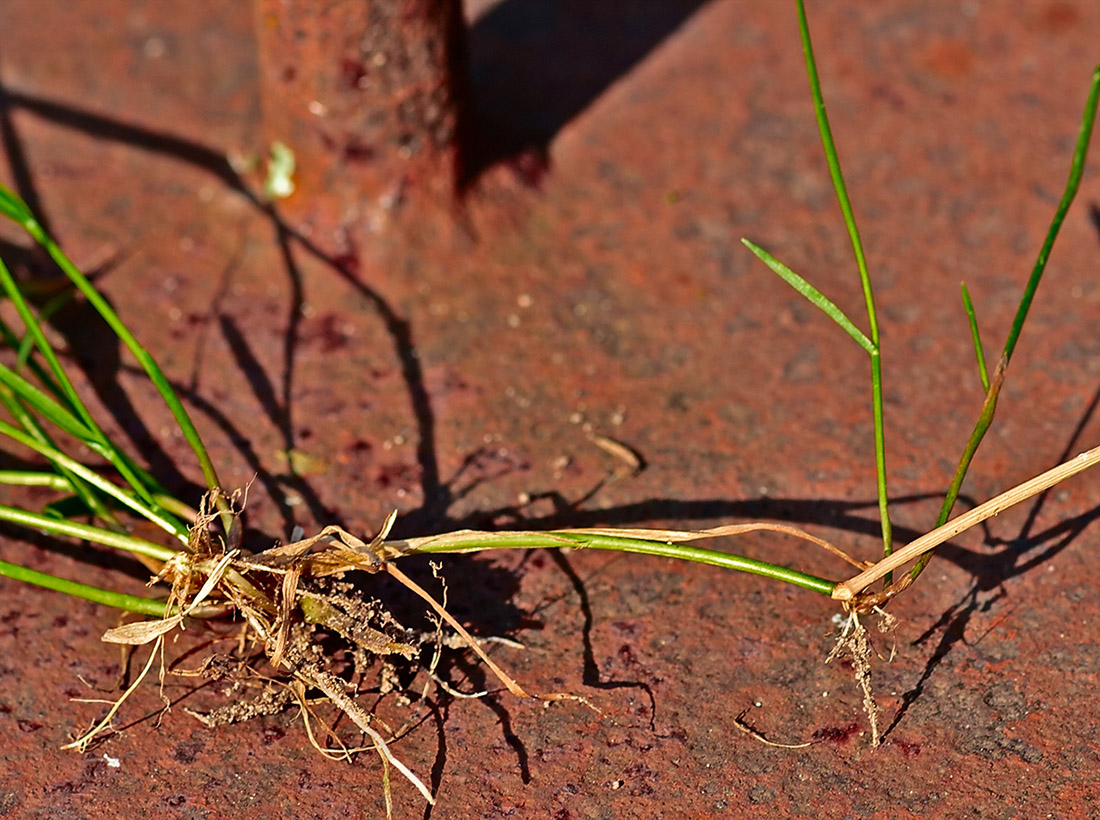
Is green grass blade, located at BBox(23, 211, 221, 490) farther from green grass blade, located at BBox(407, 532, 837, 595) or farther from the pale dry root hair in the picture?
green grass blade, located at BBox(407, 532, 837, 595)

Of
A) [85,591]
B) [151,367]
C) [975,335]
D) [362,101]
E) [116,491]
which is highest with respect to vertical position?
[362,101]

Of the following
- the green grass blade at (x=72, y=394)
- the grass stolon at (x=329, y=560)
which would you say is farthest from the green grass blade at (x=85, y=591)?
the green grass blade at (x=72, y=394)

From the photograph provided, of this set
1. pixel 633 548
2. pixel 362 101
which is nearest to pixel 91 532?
pixel 633 548

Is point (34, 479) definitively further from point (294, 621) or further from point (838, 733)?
point (838, 733)

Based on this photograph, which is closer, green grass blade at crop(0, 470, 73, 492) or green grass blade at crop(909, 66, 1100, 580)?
green grass blade at crop(909, 66, 1100, 580)

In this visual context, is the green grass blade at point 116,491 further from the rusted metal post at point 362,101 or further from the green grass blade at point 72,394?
the rusted metal post at point 362,101

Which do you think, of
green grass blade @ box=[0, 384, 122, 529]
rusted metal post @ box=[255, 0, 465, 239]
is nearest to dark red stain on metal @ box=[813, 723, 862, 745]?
green grass blade @ box=[0, 384, 122, 529]
